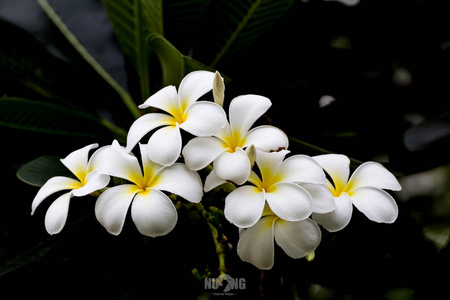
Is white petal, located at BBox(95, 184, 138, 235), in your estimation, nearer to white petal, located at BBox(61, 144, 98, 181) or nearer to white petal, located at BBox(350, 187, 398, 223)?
white petal, located at BBox(61, 144, 98, 181)

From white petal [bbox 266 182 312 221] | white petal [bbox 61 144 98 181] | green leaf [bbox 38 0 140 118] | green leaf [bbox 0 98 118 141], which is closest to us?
white petal [bbox 266 182 312 221]

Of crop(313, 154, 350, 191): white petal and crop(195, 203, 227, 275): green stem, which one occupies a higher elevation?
crop(313, 154, 350, 191): white petal

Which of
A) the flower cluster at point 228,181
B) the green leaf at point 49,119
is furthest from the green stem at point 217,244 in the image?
the green leaf at point 49,119

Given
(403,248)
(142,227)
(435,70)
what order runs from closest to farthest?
(142,227) < (403,248) < (435,70)

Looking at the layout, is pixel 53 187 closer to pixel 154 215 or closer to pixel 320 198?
pixel 154 215

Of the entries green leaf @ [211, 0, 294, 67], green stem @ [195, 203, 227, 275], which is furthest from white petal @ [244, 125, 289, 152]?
green leaf @ [211, 0, 294, 67]

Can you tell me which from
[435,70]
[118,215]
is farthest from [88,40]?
[435,70]

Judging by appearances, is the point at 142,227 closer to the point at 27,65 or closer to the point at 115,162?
the point at 115,162

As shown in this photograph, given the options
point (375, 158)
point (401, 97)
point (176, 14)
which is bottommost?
point (375, 158)

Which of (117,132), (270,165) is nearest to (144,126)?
(270,165)
